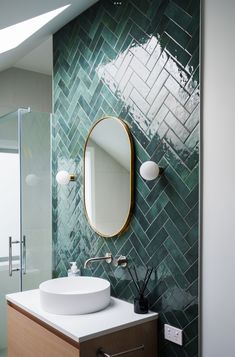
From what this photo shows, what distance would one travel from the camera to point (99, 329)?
1.81 meters

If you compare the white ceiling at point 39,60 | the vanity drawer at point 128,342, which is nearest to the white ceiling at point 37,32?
the white ceiling at point 39,60

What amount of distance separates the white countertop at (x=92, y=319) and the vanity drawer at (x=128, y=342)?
0.03 metres

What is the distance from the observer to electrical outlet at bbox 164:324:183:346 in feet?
6.24

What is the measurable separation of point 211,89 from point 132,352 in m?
1.43

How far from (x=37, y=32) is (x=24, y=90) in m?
0.94

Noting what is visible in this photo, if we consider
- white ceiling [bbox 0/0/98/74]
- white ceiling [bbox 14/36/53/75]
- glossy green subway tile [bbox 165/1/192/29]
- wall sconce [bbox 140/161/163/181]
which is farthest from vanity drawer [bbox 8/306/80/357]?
white ceiling [bbox 14/36/53/75]

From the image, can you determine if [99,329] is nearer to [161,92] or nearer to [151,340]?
[151,340]

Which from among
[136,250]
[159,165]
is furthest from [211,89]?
[136,250]

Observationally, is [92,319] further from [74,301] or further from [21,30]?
[21,30]

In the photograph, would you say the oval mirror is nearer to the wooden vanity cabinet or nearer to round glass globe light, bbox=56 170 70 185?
round glass globe light, bbox=56 170 70 185

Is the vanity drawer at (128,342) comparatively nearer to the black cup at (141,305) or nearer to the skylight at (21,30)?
the black cup at (141,305)

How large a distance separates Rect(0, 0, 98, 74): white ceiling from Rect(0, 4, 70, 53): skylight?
6 centimetres

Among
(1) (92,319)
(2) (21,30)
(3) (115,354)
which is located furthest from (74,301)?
(2) (21,30)

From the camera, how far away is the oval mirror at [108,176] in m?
2.29
